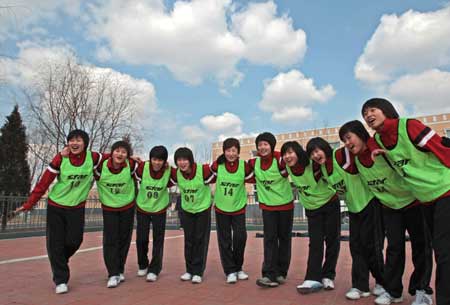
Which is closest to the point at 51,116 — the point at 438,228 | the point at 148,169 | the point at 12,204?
the point at 12,204

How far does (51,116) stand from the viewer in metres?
15.3

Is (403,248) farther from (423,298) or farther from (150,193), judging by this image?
(150,193)

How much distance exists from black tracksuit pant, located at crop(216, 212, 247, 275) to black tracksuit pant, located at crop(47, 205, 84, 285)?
172 cm

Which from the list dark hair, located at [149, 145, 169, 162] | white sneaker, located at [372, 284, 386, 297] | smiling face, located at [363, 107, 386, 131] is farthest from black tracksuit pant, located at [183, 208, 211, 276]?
smiling face, located at [363, 107, 386, 131]

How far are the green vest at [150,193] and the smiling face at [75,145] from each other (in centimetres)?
87

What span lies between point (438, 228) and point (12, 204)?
1177 cm

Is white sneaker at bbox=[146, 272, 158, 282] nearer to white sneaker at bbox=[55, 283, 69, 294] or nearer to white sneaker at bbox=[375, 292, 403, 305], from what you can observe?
white sneaker at bbox=[55, 283, 69, 294]

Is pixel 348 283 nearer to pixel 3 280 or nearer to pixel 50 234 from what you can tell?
pixel 50 234

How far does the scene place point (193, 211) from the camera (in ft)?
15.2

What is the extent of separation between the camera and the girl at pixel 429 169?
274 cm

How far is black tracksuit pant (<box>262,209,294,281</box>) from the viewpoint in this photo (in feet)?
13.5

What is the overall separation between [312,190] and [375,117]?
1.17 meters

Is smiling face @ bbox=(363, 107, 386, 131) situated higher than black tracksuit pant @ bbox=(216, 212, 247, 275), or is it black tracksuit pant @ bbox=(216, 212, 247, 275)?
smiling face @ bbox=(363, 107, 386, 131)

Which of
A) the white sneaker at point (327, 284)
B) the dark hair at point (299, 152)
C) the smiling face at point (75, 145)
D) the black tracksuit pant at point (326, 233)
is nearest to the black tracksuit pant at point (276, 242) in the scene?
the black tracksuit pant at point (326, 233)
